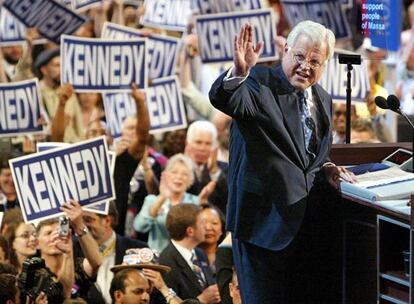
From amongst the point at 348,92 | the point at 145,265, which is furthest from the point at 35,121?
the point at 348,92

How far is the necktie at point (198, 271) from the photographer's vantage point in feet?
28.3

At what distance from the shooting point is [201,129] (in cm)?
1041

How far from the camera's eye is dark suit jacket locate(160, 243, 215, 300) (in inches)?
335

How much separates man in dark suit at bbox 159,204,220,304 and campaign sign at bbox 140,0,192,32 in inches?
98.3

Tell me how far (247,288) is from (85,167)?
3468mm

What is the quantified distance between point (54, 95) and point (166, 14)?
1067 millimetres

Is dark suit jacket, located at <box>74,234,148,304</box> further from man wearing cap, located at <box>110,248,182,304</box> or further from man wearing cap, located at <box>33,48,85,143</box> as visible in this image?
man wearing cap, located at <box>33,48,85,143</box>

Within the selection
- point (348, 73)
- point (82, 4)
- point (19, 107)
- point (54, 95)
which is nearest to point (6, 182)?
point (19, 107)

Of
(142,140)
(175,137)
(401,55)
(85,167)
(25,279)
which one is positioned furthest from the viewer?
(401,55)

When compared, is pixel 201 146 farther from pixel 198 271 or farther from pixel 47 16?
pixel 198 271

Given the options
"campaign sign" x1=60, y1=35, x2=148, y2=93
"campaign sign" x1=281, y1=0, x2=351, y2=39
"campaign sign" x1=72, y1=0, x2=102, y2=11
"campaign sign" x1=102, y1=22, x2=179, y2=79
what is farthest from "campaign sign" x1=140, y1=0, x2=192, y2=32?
"campaign sign" x1=281, y1=0, x2=351, y2=39

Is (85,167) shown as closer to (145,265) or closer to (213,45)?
(145,265)

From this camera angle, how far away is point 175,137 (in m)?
10.9

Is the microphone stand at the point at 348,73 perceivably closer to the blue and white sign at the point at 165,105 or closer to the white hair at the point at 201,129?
the white hair at the point at 201,129
